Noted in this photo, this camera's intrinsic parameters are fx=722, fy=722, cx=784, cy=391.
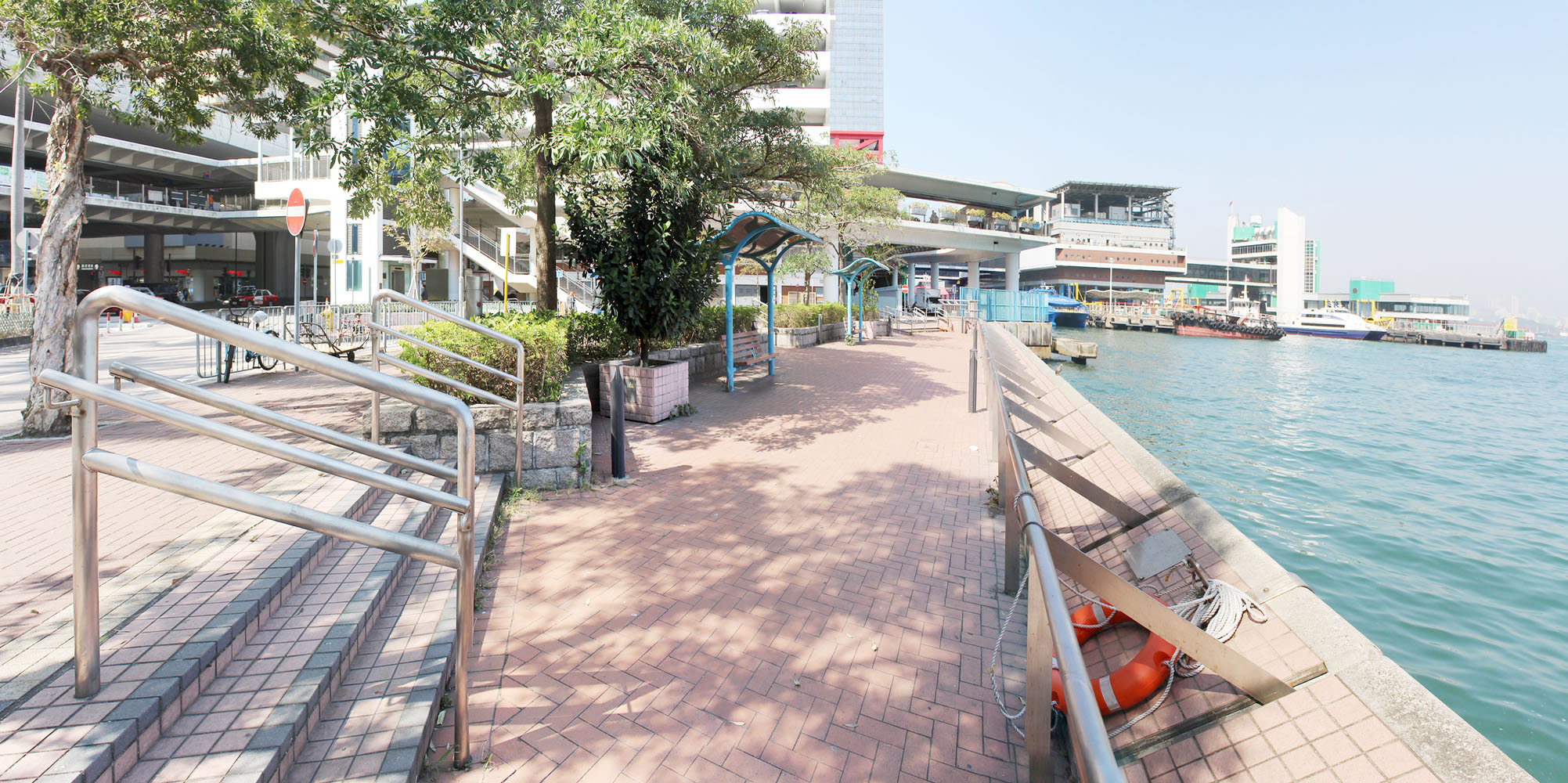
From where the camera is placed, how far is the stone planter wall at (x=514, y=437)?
20.1ft

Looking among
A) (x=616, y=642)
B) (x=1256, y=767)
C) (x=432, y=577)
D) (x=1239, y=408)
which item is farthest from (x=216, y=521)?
(x=1239, y=408)

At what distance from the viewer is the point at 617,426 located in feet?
22.0

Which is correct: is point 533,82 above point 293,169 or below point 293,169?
below

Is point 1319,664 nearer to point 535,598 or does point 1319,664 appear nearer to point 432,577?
point 535,598

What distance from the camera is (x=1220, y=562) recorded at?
12.0 ft

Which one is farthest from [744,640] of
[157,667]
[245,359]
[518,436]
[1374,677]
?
[245,359]

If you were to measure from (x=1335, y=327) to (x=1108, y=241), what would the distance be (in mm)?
38315

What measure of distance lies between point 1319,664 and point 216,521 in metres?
5.46

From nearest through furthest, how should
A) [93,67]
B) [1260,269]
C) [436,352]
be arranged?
[436,352] → [93,67] → [1260,269]

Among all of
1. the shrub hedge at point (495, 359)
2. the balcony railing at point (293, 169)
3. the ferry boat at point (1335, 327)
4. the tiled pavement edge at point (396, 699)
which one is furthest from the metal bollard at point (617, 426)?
the ferry boat at point (1335, 327)

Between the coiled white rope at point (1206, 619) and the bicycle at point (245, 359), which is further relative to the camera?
the bicycle at point (245, 359)

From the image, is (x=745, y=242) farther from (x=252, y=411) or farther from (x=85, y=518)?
(x=85, y=518)

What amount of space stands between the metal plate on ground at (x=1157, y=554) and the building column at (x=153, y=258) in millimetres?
56785

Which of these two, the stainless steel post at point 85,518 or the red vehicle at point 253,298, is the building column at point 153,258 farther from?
the stainless steel post at point 85,518
